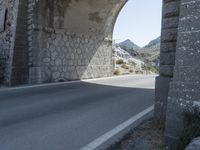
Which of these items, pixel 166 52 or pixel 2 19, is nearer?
pixel 166 52

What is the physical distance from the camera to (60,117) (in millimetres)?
6168

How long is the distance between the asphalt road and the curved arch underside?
156 inches

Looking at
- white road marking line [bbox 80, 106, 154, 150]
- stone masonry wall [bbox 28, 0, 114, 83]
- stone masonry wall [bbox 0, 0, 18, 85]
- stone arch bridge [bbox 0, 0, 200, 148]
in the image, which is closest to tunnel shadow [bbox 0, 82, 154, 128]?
white road marking line [bbox 80, 106, 154, 150]

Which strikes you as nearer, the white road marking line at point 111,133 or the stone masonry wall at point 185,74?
the stone masonry wall at point 185,74

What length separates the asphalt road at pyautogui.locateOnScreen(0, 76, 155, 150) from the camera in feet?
14.8

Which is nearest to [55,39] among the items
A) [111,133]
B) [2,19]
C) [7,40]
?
[7,40]

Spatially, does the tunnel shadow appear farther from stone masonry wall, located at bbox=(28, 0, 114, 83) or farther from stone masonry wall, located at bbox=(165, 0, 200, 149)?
stone masonry wall, located at bbox=(28, 0, 114, 83)

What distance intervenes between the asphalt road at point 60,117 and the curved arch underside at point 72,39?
3.96 meters

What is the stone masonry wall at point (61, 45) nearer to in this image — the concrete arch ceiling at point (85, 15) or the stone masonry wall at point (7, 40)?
the concrete arch ceiling at point (85, 15)

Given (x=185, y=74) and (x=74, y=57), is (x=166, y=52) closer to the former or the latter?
(x=185, y=74)

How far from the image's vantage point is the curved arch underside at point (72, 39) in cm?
1319

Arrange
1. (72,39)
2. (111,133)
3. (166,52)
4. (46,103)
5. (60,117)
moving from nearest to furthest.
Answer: (111,133)
(166,52)
(60,117)
(46,103)
(72,39)

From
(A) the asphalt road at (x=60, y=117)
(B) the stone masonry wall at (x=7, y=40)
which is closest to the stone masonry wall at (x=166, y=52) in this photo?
(A) the asphalt road at (x=60, y=117)

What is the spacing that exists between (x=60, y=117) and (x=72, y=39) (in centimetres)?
934
